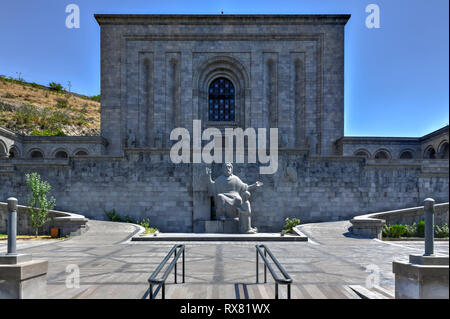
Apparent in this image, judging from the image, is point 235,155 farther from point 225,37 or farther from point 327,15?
point 327,15

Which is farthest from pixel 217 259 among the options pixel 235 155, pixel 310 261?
pixel 235 155

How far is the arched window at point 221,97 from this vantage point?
87.9 ft

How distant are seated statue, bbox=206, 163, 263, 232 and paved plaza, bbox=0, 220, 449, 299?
2.18m

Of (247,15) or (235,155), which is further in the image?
(247,15)

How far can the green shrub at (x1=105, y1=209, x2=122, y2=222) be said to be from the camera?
16.3m

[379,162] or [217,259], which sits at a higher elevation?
[379,162]

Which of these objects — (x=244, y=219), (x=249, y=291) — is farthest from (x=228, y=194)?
(x=249, y=291)

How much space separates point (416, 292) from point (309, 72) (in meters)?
24.1

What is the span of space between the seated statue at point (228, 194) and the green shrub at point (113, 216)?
540 centimetres

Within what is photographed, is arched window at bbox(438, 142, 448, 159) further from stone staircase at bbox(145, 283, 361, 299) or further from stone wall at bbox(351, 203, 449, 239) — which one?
stone staircase at bbox(145, 283, 361, 299)

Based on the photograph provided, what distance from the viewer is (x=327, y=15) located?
85.2ft

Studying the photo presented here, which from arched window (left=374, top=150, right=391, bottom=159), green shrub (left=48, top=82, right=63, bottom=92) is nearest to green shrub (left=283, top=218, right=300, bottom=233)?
arched window (left=374, top=150, right=391, bottom=159)

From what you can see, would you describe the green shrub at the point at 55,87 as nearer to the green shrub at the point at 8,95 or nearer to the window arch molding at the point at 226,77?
the green shrub at the point at 8,95

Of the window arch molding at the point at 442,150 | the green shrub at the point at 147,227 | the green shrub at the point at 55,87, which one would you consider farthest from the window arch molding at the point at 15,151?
the green shrub at the point at 55,87
